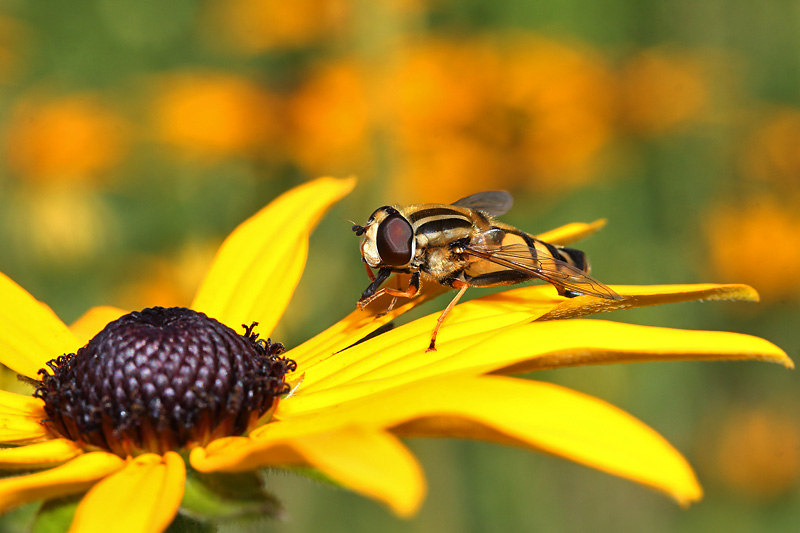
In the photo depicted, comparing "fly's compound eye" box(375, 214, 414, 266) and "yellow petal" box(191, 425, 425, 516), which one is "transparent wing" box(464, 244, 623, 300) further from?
"yellow petal" box(191, 425, 425, 516)

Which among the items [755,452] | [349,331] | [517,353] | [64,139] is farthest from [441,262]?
[64,139]

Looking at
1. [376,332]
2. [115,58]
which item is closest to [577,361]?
[376,332]

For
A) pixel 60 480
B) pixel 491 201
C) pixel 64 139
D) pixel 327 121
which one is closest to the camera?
pixel 60 480

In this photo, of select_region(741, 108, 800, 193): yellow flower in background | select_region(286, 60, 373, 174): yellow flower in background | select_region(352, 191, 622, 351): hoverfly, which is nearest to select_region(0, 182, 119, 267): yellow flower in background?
select_region(286, 60, 373, 174): yellow flower in background

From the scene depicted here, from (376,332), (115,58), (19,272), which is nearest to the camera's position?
(376,332)

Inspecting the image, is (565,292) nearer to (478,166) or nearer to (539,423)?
(539,423)

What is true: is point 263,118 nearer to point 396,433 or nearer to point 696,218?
point 696,218

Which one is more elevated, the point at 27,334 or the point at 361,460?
the point at 27,334

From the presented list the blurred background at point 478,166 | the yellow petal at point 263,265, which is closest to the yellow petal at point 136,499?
the yellow petal at point 263,265
